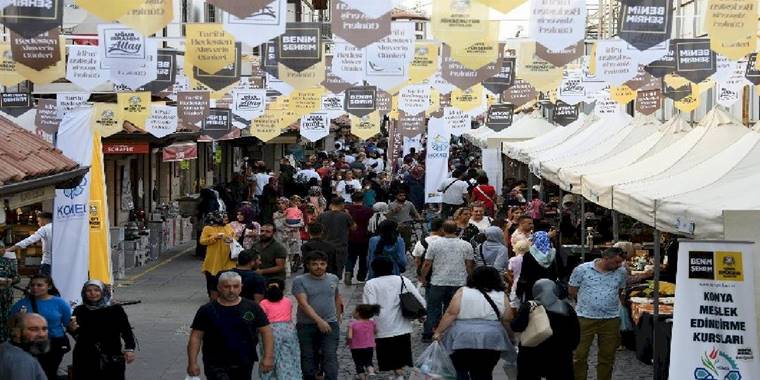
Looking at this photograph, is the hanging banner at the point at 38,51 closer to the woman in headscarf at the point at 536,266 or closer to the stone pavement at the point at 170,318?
the stone pavement at the point at 170,318

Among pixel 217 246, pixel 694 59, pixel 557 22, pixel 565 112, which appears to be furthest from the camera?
pixel 565 112

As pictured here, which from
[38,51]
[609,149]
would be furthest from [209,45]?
[609,149]

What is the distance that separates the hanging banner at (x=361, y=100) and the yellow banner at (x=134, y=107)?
466cm

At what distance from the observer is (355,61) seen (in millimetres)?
20719

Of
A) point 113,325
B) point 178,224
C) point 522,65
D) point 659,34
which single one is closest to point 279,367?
point 113,325

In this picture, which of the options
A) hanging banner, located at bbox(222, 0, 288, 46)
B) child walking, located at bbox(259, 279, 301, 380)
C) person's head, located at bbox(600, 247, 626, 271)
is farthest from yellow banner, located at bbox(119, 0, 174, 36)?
person's head, located at bbox(600, 247, 626, 271)

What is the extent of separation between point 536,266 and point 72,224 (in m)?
4.99

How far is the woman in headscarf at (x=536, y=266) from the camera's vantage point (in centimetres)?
1466

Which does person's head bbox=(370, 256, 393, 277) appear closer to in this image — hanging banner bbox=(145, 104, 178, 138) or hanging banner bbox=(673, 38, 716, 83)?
hanging banner bbox=(673, 38, 716, 83)

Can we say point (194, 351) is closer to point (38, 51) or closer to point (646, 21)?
point (646, 21)

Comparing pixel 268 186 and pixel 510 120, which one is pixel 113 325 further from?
→ pixel 510 120

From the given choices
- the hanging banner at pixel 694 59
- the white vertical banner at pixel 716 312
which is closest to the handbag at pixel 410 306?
the white vertical banner at pixel 716 312

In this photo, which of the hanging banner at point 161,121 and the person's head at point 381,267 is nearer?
the person's head at point 381,267

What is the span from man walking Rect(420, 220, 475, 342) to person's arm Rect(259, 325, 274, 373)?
478 centimetres
